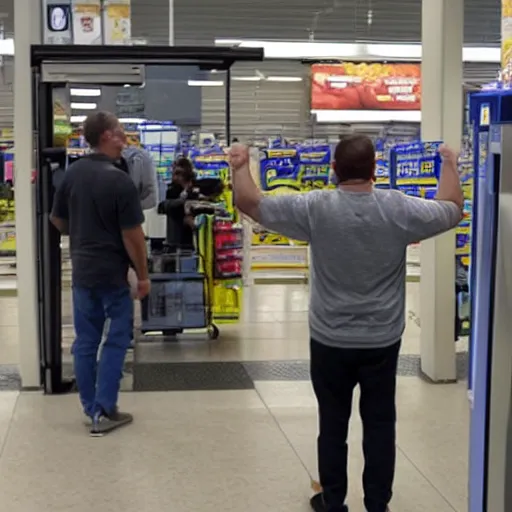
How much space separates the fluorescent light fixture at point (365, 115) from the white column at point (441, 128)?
532 inches

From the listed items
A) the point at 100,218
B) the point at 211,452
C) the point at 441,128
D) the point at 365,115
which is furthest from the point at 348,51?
the point at 211,452

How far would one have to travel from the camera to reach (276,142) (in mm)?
15734

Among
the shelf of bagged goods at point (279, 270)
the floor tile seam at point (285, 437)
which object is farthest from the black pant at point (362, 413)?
the shelf of bagged goods at point (279, 270)

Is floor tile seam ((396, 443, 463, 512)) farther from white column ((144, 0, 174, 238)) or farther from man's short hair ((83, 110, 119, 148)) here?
white column ((144, 0, 174, 238))

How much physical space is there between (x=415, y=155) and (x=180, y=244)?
217 cm

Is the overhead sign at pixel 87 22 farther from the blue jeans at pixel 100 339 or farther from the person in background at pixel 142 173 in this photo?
the blue jeans at pixel 100 339

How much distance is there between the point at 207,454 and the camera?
459 cm

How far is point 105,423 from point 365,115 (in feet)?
51.8

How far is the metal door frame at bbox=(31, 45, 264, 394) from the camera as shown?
564cm

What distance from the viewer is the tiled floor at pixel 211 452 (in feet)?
13.0

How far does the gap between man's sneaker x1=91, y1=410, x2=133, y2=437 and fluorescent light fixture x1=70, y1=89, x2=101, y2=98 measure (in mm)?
2328

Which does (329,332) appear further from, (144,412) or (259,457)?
(144,412)

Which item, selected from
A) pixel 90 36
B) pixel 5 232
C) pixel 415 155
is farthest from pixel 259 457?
pixel 5 232

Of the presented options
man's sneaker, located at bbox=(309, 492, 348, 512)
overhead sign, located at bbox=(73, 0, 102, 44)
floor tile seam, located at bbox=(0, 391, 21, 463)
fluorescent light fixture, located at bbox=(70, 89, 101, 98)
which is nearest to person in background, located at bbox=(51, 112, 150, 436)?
floor tile seam, located at bbox=(0, 391, 21, 463)
